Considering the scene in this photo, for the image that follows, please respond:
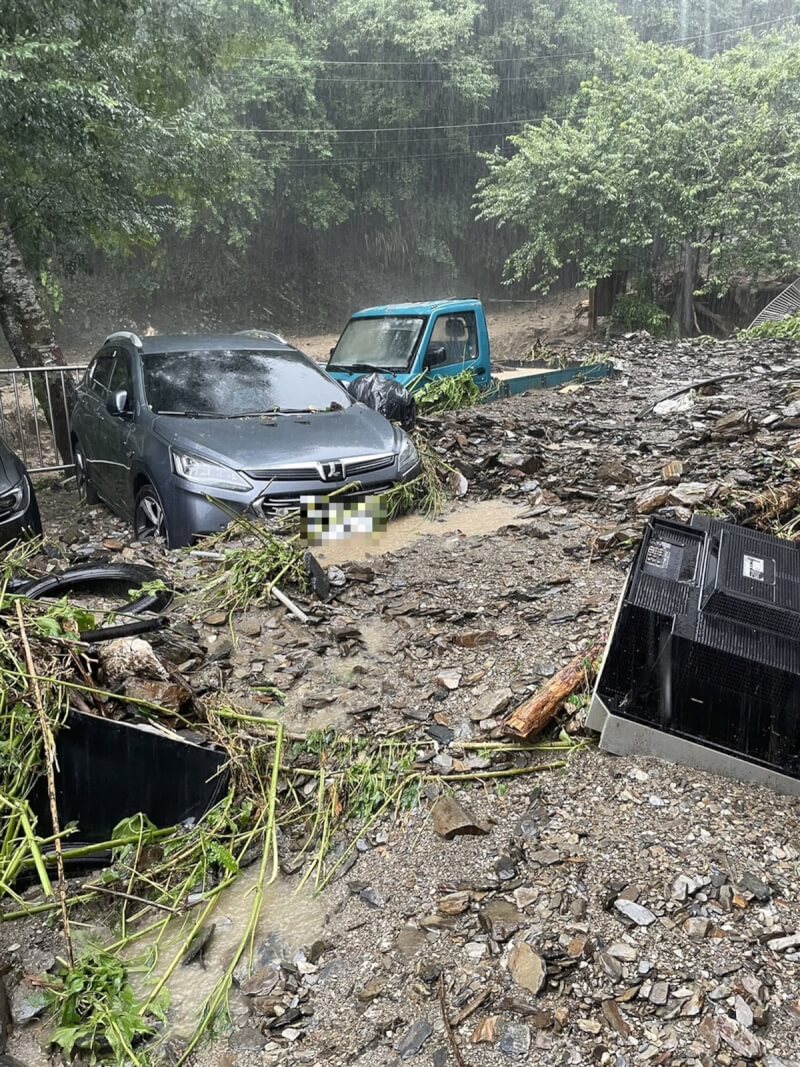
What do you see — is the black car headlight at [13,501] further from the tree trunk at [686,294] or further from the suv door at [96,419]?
the tree trunk at [686,294]

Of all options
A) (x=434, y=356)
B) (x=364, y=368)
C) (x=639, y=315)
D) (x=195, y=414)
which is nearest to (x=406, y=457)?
(x=195, y=414)

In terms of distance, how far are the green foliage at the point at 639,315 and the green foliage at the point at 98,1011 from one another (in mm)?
24596

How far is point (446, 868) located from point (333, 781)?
0.67m

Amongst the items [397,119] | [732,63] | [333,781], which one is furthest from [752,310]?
[333,781]

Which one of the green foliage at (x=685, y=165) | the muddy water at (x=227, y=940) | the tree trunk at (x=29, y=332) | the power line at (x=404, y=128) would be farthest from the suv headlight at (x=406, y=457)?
the power line at (x=404, y=128)

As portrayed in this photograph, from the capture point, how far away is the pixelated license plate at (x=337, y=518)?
18.8ft

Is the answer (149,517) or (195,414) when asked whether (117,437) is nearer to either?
(195,414)

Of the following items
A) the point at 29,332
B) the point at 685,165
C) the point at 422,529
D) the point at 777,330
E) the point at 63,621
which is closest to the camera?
the point at 63,621

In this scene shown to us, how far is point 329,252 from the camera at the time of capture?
1341 inches

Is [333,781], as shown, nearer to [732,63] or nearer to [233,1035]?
[233,1035]

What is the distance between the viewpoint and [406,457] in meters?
6.60

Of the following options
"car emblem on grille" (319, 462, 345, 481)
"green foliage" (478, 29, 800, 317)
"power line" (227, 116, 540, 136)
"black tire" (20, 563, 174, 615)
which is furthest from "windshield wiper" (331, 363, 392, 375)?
"power line" (227, 116, 540, 136)

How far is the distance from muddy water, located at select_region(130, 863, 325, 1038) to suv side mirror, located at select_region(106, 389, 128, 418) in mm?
4755

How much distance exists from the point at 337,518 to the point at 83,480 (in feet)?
13.3
